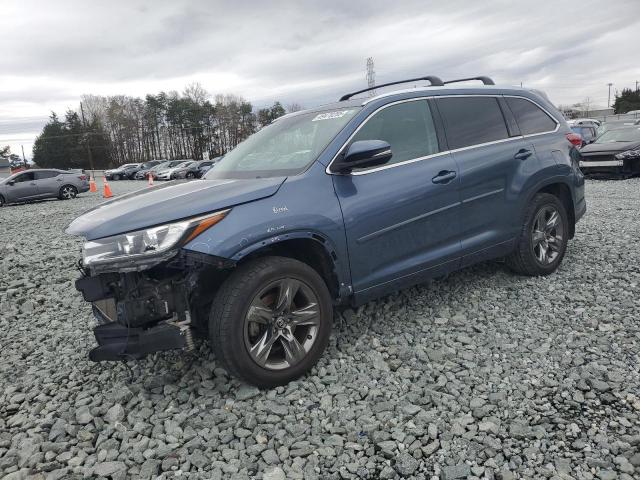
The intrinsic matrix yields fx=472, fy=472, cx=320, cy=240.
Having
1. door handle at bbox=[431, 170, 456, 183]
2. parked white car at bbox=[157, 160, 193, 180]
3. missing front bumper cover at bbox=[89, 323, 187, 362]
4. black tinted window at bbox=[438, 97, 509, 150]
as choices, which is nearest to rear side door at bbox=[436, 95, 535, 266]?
black tinted window at bbox=[438, 97, 509, 150]

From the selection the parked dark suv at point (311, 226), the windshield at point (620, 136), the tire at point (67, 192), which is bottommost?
the parked dark suv at point (311, 226)

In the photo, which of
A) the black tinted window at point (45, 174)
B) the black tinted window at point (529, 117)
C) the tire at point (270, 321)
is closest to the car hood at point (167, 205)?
the tire at point (270, 321)

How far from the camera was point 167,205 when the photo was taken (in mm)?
2797

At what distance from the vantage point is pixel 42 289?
18.2ft

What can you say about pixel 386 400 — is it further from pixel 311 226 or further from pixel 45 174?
pixel 45 174

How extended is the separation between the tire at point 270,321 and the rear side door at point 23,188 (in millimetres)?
20383

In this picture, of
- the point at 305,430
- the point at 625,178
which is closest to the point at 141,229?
the point at 305,430

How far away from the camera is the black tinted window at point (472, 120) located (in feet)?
12.9

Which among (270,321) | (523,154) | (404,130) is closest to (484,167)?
(523,154)

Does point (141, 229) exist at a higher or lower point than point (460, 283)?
higher

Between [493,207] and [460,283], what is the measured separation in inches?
35.3

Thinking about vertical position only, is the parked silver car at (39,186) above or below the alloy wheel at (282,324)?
above

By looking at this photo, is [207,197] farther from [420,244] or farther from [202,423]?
[420,244]

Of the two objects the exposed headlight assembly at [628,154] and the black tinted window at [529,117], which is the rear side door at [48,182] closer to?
the black tinted window at [529,117]
